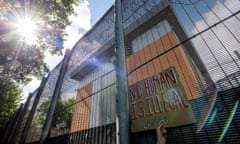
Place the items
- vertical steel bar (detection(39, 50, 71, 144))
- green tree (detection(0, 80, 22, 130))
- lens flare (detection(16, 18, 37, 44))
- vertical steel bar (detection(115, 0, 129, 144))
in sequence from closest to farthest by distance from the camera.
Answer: vertical steel bar (detection(115, 0, 129, 144)) < vertical steel bar (detection(39, 50, 71, 144)) < lens flare (detection(16, 18, 37, 44)) < green tree (detection(0, 80, 22, 130))

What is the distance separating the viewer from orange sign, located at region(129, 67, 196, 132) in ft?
4.07

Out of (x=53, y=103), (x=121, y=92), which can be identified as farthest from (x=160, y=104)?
(x=53, y=103)

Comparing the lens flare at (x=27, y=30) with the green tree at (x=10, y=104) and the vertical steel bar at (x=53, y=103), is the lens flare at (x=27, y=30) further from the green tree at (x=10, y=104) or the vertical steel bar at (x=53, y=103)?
the vertical steel bar at (x=53, y=103)

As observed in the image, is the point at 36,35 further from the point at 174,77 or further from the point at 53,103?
the point at 174,77

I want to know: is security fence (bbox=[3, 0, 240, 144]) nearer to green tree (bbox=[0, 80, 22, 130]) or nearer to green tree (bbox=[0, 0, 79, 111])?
green tree (bbox=[0, 0, 79, 111])

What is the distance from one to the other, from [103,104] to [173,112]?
47.9 inches

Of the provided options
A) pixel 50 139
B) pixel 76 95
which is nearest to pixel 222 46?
pixel 76 95

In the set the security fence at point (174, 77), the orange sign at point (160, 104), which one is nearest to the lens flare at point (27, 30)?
the security fence at point (174, 77)

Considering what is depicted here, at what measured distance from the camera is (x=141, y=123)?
1472mm

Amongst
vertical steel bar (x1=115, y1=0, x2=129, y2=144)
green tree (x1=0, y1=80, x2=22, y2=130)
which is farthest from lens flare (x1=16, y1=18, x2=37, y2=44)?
vertical steel bar (x1=115, y1=0, x2=129, y2=144)

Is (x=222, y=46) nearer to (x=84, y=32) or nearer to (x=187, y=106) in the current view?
(x=187, y=106)

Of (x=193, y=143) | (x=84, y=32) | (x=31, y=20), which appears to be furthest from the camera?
(x=31, y=20)

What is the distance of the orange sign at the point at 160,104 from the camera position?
1241 millimetres

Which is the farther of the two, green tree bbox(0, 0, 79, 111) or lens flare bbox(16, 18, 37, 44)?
Answer: lens flare bbox(16, 18, 37, 44)
